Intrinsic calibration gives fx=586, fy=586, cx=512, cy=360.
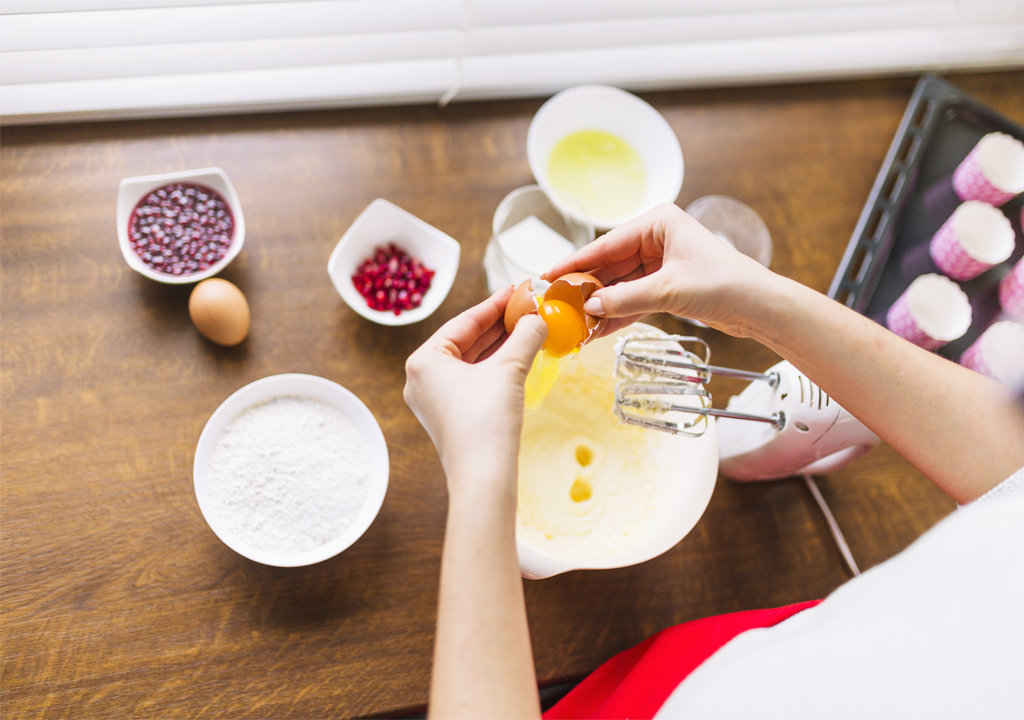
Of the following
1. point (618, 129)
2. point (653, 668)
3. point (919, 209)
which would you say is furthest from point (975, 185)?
point (653, 668)

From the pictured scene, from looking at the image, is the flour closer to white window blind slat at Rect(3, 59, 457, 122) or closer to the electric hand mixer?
the electric hand mixer

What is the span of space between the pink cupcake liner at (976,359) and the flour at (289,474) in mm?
1226

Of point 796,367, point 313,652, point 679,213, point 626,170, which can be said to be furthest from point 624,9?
point 313,652

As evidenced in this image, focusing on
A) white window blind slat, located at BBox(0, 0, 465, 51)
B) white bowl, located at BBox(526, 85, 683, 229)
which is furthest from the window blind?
white bowl, located at BBox(526, 85, 683, 229)

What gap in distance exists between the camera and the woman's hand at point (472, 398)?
68 cm

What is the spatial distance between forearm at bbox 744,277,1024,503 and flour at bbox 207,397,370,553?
2.31ft

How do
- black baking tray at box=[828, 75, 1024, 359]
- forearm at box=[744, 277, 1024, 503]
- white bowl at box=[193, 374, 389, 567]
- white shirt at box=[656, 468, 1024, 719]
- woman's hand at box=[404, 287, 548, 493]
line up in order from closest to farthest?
white shirt at box=[656, 468, 1024, 719] → woman's hand at box=[404, 287, 548, 493] → forearm at box=[744, 277, 1024, 503] → white bowl at box=[193, 374, 389, 567] → black baking tray at box=[828, 75, 1024, 359]

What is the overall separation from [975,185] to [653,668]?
1.32m

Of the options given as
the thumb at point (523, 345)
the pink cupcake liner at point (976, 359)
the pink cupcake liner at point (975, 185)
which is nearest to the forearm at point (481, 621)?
the thumb at point (523, 345)

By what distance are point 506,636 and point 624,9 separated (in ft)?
4.42

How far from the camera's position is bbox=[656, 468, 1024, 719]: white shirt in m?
0.51

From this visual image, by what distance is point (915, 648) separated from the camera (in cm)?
54

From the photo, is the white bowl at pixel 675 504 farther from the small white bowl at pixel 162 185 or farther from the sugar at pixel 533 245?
the small white bowl at pixel 162 185

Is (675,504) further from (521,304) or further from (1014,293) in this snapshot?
(1014,293)
